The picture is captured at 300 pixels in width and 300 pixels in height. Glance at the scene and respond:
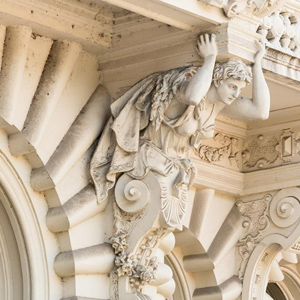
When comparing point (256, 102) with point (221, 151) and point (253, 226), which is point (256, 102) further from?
point (253, 226)

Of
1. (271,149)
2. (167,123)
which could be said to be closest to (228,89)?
(167,123)

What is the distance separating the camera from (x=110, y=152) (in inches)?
425

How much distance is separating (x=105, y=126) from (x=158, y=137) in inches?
16.0

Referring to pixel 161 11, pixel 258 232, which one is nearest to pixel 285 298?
pixel 258 232

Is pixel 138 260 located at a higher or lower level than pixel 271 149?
lower

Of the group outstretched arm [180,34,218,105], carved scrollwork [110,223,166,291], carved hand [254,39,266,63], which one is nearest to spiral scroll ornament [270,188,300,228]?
carved scrollwork [110,223,166,291]

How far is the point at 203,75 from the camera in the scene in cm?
1034

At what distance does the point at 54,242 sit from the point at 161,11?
1821 mm

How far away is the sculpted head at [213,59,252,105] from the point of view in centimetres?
1051

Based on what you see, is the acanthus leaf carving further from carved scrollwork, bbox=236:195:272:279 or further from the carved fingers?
the carved fingers

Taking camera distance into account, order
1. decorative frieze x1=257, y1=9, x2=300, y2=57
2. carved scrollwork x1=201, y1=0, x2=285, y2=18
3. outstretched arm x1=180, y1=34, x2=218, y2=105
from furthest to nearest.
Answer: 1. decorative frieze x1=257, y1=9, x2=300, y2=57
2. carved scrollwork x1=201, y1=0, x2=285, y2=18
3. outstretched arm x1=180, y1=34, x2=218, y2=105

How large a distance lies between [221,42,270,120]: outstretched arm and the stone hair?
150 millimetres

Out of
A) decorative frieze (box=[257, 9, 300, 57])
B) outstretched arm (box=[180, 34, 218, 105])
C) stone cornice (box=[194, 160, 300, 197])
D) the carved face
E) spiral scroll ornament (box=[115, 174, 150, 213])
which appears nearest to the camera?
outstretched arm (box=[180, 34, 218, 105])

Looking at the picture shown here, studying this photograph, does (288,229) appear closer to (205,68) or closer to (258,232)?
(258,232)
